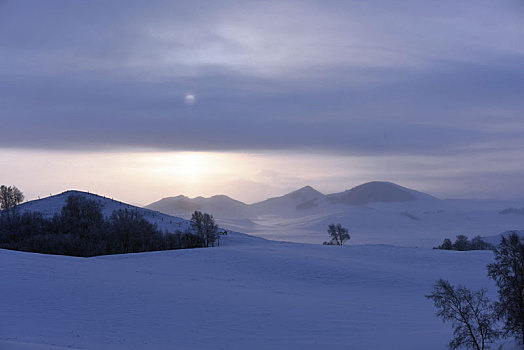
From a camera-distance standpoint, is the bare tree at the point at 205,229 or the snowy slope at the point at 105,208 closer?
the bare tree at the point at 205,229

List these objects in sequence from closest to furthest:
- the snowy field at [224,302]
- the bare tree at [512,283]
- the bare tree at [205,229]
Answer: the bare tree at [512,283], the snowy field at [224,302], the bare tree at [205,229]

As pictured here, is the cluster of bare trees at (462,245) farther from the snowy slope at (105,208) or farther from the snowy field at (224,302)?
the snowy slope at (105,208)

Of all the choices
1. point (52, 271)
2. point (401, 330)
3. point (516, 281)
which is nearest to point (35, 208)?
point (52, 271)

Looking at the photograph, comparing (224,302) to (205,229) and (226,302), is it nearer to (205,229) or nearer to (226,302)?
(226,302)

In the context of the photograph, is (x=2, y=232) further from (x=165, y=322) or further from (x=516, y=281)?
(x=516, y=281)

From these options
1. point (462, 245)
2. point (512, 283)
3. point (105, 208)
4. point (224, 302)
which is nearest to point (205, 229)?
point (105, 208)

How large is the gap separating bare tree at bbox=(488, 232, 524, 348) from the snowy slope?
Answer: 260ft

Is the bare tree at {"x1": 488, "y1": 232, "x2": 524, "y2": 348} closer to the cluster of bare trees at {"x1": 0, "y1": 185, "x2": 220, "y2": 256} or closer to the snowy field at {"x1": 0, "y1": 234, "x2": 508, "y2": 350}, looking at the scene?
the snowy field at {"x1": 0, "y1": 234, "x2": 508, "y2": 350}

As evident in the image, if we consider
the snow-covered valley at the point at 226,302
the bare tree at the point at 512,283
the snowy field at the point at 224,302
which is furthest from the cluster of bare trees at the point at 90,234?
the bare tree at the point at 512,283

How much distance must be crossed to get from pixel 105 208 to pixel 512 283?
337 feet

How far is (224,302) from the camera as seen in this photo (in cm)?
3070

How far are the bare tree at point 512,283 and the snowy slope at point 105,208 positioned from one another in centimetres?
7919

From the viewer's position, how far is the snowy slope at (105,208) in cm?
10092

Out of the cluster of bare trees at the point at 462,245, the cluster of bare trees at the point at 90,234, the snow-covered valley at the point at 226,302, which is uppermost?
the cluster of bare trees at the point at 90,234
